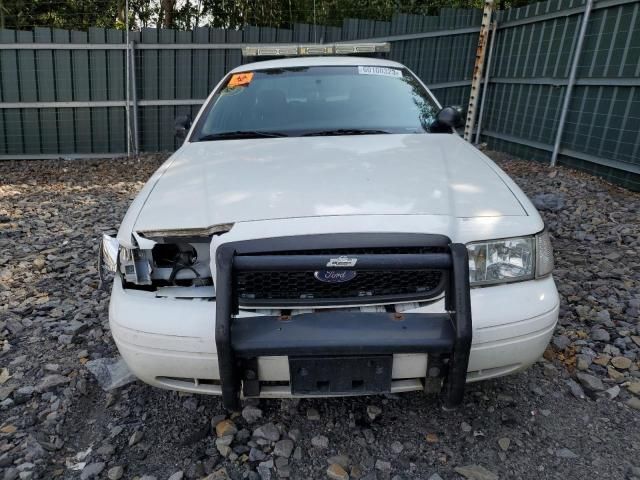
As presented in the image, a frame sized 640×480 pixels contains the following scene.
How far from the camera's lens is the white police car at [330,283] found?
184 centimetres

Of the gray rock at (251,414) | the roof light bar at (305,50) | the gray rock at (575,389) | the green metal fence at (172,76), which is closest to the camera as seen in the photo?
the gray rock at (251,414)

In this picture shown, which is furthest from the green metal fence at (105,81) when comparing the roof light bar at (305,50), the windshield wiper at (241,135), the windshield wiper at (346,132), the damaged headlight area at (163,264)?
the damaged headlight area at (163,264)

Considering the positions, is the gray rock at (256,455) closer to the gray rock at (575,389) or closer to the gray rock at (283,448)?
the gray rock at (283,448)

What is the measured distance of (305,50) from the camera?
5.08m

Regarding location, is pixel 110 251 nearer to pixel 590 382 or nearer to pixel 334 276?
pixel 334 276

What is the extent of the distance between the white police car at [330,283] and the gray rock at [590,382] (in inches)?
29.9

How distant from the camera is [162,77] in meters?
8.45

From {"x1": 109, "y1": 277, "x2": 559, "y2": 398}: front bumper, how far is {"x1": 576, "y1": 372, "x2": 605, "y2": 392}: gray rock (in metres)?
0.74

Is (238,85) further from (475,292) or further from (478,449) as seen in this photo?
(478,449)

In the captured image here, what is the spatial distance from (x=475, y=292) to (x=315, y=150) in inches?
49.6

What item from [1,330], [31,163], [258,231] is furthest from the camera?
[31,163]

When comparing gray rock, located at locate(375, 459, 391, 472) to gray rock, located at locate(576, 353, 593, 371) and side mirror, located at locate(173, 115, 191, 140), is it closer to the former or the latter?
gray rock, located at locate(576, 353, 593, 371)

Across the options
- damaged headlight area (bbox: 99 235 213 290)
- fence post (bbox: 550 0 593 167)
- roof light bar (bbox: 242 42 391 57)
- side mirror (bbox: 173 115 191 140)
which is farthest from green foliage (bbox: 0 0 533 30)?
damaged headlight area (bbox: 99 235 213 290)

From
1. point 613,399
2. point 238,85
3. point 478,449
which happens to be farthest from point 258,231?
point 238,85
